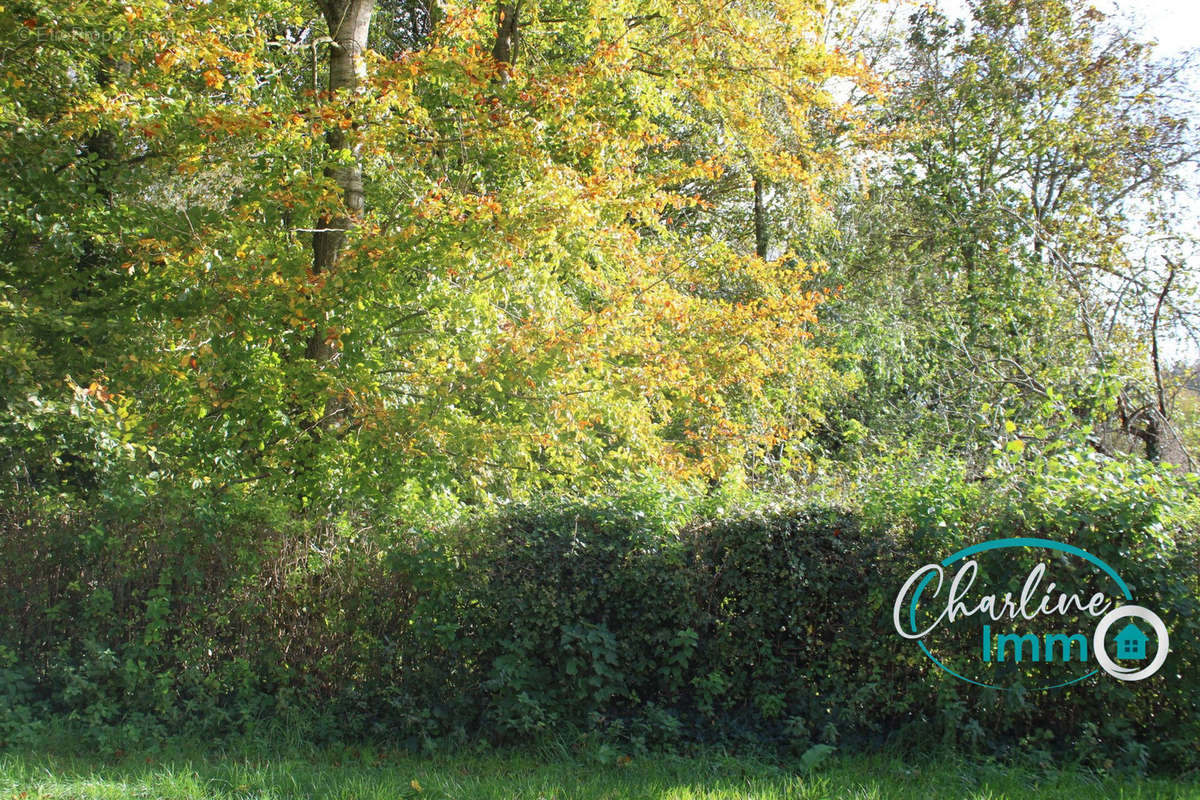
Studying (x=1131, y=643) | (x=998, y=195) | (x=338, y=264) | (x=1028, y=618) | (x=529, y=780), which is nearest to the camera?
(x=529, y=780)

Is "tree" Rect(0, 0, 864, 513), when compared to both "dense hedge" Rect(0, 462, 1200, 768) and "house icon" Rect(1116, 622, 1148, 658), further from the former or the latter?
"house icon" Rect(1116, 622, 1148, 658)

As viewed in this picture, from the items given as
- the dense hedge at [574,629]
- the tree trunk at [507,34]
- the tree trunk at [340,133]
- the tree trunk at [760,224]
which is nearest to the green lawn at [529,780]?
the dense hedge at [574,629]

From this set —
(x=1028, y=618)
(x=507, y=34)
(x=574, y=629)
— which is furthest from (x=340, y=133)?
(x=1028, y=618)

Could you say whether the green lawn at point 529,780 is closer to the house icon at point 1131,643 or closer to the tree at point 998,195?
the house icon at point 1131,643

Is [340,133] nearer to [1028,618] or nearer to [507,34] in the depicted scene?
[507,34]

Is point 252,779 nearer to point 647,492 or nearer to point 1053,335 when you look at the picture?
point 647,492

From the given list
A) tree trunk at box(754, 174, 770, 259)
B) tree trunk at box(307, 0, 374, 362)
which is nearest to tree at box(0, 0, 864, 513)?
tree trunk at box(307, 0, 374, 362)

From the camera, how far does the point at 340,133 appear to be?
333 inches

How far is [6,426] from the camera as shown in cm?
604

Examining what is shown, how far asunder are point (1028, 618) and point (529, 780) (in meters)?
3.09

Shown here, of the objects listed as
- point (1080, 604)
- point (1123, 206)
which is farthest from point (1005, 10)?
point (1080, 604)

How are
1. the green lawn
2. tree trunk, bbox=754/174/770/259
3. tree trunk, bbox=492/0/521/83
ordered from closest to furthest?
the green lawn
tree trunk, bbox=492/0/521/83
tree trunk, bbox=754/174/770/259

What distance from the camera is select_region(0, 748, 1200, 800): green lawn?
15.2 ft

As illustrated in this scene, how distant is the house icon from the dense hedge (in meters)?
0.16
